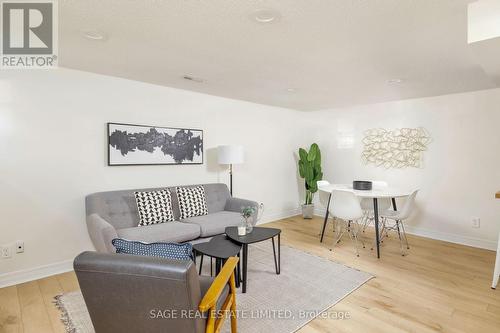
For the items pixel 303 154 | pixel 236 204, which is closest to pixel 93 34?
pixel 236 204

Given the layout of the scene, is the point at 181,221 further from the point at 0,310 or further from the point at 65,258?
the point at 0,310

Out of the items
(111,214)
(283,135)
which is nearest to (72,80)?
(111,214)

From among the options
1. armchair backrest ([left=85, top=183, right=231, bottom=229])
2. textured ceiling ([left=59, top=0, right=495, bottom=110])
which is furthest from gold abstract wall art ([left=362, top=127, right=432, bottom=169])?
armchair backrest ([left=85, top=183, right=231, bottom=229])

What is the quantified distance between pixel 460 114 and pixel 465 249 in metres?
1.89

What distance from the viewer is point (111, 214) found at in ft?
10.2

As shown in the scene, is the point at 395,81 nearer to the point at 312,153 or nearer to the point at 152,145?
the point at 312,153

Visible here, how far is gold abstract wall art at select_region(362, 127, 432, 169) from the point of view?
14.4ft

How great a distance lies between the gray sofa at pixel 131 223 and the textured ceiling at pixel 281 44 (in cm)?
146

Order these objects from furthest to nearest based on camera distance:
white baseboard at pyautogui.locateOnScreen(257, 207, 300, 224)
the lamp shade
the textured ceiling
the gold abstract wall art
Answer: white baseboard at pyautogui.locateOnScreen(257, 207, 300, 224) → the gold abstract wall art → the lamp shade → the textured ceiling

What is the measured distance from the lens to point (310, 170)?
541 cm

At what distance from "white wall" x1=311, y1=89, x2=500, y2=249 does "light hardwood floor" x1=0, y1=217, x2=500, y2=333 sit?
484mm

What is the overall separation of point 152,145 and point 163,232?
4.17ft

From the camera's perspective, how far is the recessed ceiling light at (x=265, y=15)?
1811mm

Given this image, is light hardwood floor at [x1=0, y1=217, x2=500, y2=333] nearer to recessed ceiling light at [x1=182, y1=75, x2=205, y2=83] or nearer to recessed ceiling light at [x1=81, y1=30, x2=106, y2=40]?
recessed ceiling light at [x1=81, y1=30, x2=106, y2=40]
